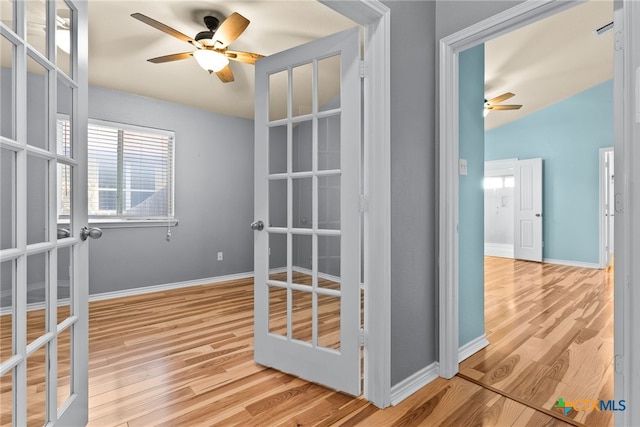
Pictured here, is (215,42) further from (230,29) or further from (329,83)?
(329,83)

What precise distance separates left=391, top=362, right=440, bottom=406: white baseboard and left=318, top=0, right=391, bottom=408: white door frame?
71 mm

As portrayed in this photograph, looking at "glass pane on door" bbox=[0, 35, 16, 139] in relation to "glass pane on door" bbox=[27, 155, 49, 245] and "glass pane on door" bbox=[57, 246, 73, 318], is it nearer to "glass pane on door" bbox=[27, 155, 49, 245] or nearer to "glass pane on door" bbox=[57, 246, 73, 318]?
A: "glass pane on door" bbox=[27, 155, 49, 245]

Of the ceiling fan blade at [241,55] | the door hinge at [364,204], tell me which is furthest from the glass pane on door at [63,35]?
the ceiling fan blade at [241,55]

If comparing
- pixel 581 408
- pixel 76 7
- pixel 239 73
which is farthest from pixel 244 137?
pixel 581 408

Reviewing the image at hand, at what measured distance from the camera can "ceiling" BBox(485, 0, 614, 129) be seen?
3254mm

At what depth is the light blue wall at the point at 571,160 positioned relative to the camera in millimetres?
5312

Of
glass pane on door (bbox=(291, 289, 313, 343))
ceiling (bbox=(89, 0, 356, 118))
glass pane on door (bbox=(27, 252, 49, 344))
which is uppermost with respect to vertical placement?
ceiling (bbox=(89, 0, 356, 118))

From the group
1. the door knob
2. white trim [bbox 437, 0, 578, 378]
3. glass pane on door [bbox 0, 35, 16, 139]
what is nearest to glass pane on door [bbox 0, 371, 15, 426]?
the door knob

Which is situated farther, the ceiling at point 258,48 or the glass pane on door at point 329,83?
the ceiling at point 258,48

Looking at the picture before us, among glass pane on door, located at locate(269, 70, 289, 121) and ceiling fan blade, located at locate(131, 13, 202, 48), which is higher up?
ceiling fan blade, located at locate(131, 13, 202, 48)

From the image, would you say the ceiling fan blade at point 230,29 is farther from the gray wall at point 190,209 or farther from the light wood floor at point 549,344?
the light wood floor at point 549,344

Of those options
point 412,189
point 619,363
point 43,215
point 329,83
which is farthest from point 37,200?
point 619,363

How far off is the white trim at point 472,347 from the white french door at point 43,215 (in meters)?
2.12

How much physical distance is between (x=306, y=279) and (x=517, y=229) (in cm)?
576
